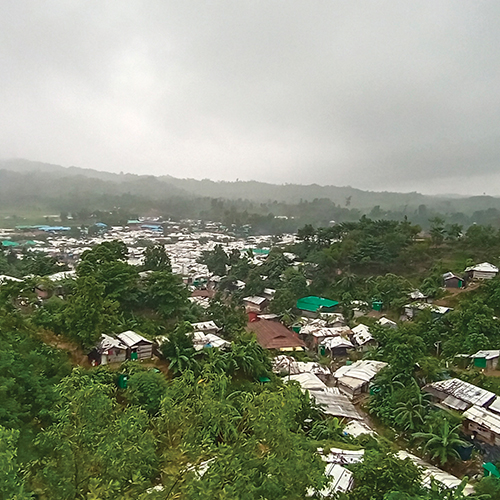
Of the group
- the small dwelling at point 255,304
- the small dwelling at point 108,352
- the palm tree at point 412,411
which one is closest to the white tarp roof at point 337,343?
the palm tree at point 412,411

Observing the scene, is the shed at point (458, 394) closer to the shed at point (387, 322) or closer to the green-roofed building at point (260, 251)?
the shed at point (387, 322)

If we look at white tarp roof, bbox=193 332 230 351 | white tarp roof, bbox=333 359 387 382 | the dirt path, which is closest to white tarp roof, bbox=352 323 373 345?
white tarp roof, bbox=333 359 387 382

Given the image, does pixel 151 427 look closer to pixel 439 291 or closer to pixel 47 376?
pixel 47 376

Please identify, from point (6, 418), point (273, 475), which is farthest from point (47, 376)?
point (273, 475)

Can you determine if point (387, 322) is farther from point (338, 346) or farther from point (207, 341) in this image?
point (207, 341)

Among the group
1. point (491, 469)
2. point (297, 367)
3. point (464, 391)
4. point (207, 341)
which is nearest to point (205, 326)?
point (207, 341)

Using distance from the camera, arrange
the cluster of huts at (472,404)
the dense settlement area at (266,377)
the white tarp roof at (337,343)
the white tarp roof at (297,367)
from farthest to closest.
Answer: the white tarp roof at (337,343) → the white tarp roof at (297,367) → the cluster of huts at (472,404) → the dense settlement area at (266,377)
